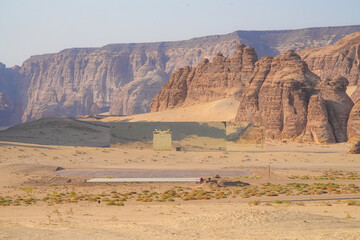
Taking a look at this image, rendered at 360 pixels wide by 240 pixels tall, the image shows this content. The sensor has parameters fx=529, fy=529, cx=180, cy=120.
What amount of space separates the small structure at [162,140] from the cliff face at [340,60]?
252 ft

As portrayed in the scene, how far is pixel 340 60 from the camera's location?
399 ft

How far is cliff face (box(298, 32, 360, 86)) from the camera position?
11831cm

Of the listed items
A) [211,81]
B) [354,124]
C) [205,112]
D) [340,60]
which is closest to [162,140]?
[354,124]

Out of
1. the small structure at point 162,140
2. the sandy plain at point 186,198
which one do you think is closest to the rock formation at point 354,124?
the sandy plain at point 186,198

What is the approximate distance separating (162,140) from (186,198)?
87.3 ft

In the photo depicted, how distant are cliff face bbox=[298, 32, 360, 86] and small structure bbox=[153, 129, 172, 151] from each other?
252 feet

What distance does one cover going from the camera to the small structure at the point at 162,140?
5144 cm

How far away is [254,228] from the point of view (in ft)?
52.3

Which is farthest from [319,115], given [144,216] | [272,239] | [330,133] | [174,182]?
[272,239]

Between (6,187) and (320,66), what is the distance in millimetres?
105707

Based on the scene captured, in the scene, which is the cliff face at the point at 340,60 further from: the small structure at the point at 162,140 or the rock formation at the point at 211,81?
the small structure at the point at 162,140

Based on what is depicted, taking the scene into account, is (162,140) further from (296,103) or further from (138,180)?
(138,180)

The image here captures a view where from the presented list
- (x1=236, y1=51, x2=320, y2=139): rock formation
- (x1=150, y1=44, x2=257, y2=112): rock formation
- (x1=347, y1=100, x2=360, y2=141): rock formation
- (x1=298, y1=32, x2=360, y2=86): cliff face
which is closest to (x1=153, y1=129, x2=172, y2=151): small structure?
(x1=236, y1=51, x2=320, y2=139): rock formation

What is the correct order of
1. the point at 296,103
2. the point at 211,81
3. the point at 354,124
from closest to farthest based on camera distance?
the point at 354,124 → the point at 296,103 → the point at 211,81
